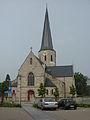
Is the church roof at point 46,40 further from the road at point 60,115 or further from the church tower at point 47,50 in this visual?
the road at point 60,115

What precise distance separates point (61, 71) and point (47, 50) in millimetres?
9479

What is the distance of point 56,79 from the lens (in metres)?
50.6

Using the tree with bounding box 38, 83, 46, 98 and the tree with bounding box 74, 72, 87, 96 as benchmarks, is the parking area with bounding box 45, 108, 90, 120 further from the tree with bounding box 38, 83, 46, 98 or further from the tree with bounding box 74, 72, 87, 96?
the tree with bounding box 74, 72, 87, 96

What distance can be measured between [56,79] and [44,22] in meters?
24.0

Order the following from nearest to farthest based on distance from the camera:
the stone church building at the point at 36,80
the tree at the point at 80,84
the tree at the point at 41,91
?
the tree at the point at 41,91 → the stone church building at the point at 36,80 → the tree at the point at 80,84

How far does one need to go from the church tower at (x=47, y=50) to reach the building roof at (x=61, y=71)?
169 inches

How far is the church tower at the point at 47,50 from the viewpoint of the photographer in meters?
61.8

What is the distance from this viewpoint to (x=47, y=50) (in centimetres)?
6178

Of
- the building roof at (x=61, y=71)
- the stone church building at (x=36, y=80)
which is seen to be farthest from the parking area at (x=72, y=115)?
the building roof at (x=61, y=71)

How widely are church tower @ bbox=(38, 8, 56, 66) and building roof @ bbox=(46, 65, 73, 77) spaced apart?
430cm

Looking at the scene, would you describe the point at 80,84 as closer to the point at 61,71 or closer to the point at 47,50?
the point at 61,71

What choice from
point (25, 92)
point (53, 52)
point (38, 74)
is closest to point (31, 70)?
point (38, 74)

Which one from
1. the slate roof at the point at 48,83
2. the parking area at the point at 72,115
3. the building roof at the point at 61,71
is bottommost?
the parking area at the point at 72,115

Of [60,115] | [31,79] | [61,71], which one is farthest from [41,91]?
[60,115]
